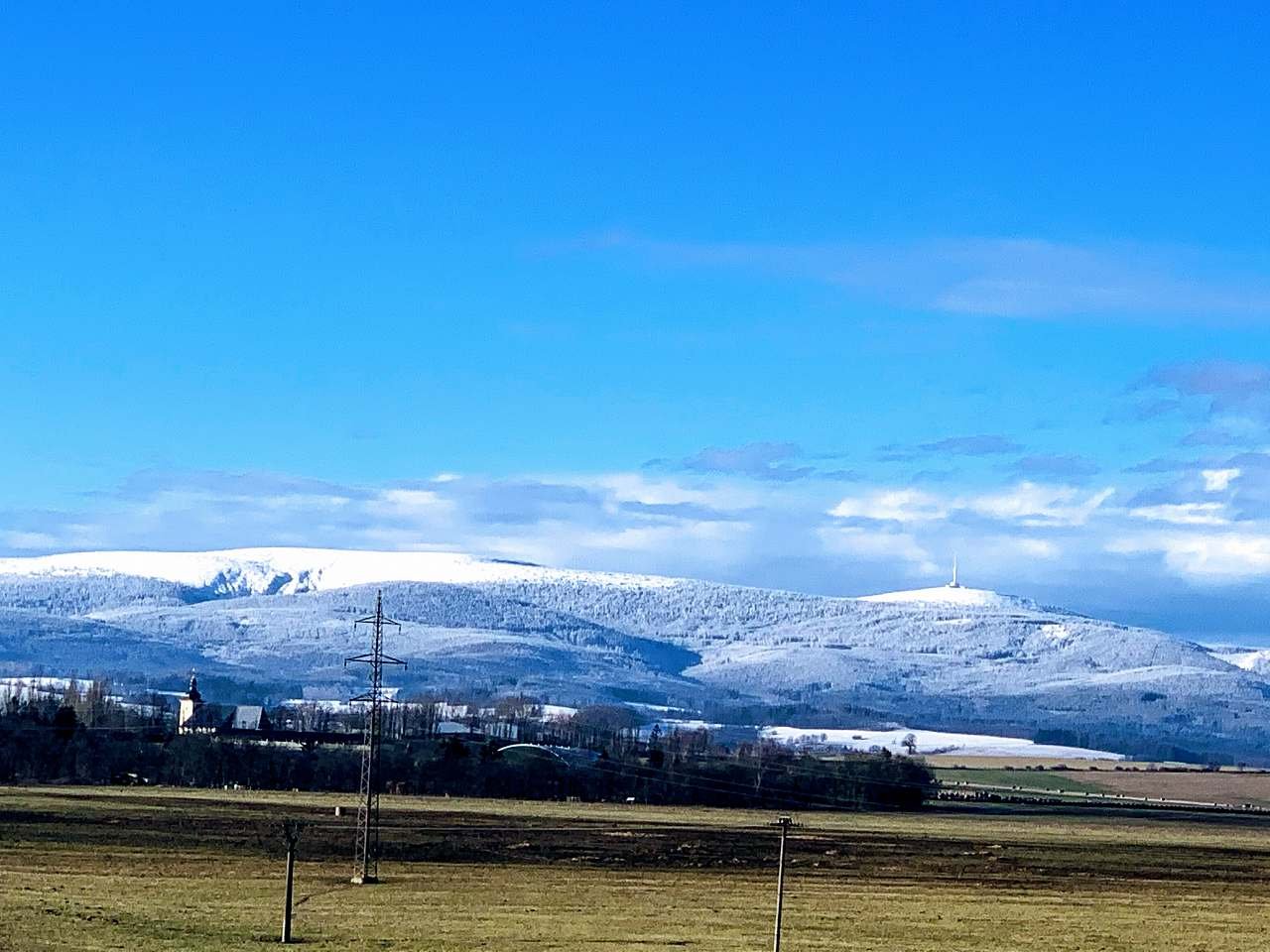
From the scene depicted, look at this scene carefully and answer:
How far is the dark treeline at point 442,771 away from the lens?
147m

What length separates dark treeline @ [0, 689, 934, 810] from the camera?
14712cm

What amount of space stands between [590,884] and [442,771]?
261 ft

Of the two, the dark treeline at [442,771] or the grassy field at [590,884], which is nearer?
the grassy field at [590,884]

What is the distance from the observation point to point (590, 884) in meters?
71.8

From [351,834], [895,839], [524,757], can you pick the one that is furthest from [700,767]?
[351,834]

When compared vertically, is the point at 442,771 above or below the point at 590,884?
above

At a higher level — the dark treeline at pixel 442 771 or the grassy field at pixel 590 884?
the dark treeline at pixel 442 771

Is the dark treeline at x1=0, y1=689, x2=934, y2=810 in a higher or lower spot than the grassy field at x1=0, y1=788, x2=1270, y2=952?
higher

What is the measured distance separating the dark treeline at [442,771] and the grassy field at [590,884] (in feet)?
88.3

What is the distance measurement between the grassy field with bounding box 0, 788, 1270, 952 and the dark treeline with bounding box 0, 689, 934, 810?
26.9 metres

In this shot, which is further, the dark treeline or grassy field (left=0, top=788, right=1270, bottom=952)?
the dark treeline

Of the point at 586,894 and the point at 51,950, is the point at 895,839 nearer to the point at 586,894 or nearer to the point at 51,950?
the point at 586,894

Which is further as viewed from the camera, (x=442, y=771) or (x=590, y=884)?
(x=442, y=771)

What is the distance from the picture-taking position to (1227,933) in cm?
6094
